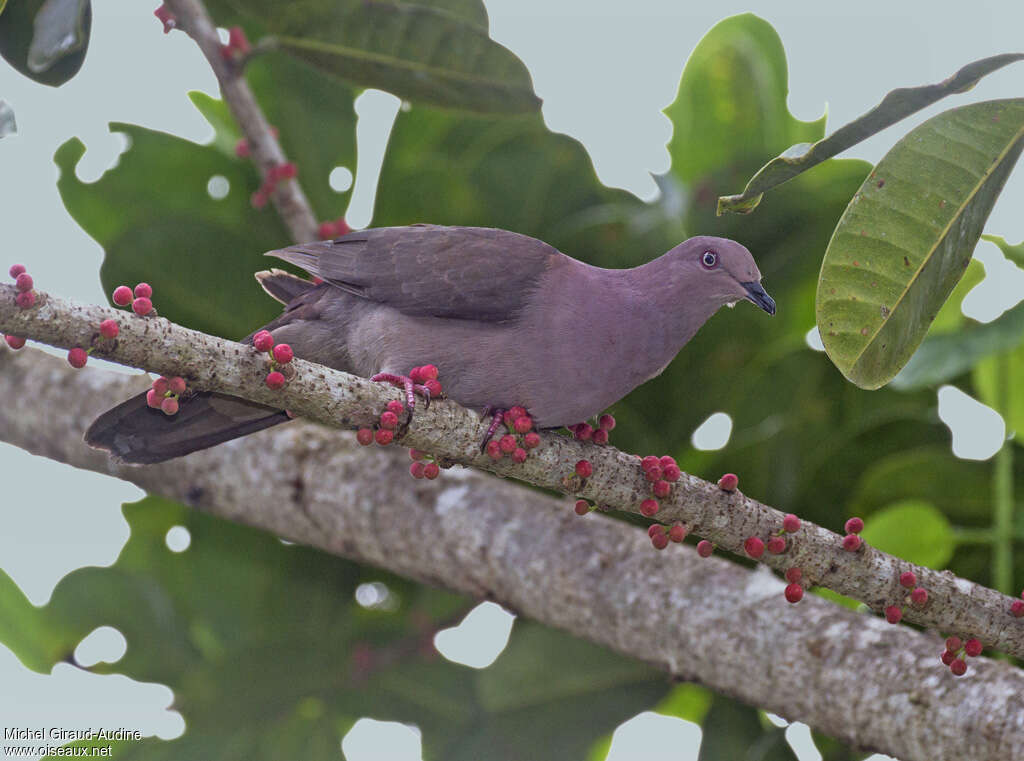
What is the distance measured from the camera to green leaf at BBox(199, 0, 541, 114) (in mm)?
2170

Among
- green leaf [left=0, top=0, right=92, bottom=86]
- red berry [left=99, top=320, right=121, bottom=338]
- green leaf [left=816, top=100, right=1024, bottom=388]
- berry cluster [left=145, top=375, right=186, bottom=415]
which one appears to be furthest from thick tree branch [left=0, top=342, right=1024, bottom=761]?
green leaf [left=0, top=0, right=92, bottom=86]

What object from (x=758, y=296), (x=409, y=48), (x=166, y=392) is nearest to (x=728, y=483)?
(x=758, y=296)

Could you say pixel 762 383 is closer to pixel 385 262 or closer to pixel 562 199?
pixel 562 199

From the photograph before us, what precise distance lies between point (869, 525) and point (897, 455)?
24cm

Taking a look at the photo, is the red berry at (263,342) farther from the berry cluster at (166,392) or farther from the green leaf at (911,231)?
the green leaf at (911,231)

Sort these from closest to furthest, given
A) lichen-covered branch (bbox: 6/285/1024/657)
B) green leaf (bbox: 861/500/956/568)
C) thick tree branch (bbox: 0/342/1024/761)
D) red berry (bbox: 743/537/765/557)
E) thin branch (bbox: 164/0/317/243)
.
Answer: lichen-covered branch (bbox: 6/285/1024/657)
red berry (bbox: 743/537/765/557)
thick tree branch (bbox: 0/342/1024/761)
green leaf (bbox: 861/500/956/568)
thin branch (bbox: 164/0/317/243)

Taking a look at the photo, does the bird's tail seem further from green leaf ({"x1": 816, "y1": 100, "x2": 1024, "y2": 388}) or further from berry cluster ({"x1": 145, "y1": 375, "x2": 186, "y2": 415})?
green leaf ({"x1": 816, "y1": 100, "x2": 1024, "y2": 388})

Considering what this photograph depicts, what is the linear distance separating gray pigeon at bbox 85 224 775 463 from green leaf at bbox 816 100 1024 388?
45 centimetres

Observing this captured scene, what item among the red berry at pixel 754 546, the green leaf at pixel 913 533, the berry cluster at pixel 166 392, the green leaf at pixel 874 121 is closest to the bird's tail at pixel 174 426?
the berry cluster at pixel 166 392

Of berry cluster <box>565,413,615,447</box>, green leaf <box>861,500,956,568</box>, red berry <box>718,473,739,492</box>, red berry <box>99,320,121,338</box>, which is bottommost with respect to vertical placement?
red berry <box>99,320,121,338</box>

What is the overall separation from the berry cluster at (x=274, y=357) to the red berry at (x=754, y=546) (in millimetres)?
773

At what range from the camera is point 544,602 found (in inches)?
87.3

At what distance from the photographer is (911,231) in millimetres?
1500

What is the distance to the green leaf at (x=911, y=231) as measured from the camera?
1.48 meters
